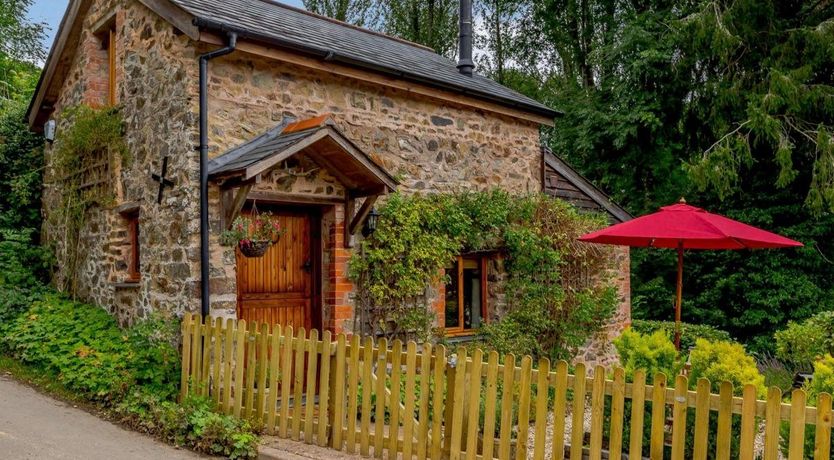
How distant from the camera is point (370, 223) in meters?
7.70

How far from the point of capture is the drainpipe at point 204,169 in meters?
6.60

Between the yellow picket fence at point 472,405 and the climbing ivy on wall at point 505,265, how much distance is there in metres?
2.14

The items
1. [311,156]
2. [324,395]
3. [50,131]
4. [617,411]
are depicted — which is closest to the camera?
[617,411]

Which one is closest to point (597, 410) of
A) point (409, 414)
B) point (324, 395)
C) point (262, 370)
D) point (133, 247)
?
point (409, 414)

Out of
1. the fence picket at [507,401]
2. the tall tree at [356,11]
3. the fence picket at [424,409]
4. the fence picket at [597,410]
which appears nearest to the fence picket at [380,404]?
the fence picket at [424,409]

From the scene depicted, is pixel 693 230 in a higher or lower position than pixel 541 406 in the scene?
higher

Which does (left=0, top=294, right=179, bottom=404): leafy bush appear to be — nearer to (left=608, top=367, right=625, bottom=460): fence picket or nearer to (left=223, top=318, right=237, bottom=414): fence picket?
(left=223, top=318, right=237, bottom=414): fence picket

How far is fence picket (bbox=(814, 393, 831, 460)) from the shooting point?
366 centimetres

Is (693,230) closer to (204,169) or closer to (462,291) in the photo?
(462,291)

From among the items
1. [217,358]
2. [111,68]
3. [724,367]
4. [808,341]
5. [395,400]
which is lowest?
[808,341]

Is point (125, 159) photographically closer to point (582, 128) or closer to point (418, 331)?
point (418, 331)

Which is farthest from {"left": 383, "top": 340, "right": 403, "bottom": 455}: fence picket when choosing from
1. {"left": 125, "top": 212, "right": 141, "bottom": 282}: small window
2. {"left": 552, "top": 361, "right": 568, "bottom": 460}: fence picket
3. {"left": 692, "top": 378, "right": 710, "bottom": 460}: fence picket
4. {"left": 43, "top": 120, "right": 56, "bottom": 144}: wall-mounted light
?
{"left": 43, "top": 120, "right": 56, "bottom": 144}: wall-mounted light

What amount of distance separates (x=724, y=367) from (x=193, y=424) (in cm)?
439

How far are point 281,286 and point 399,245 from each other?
5.05 feet
